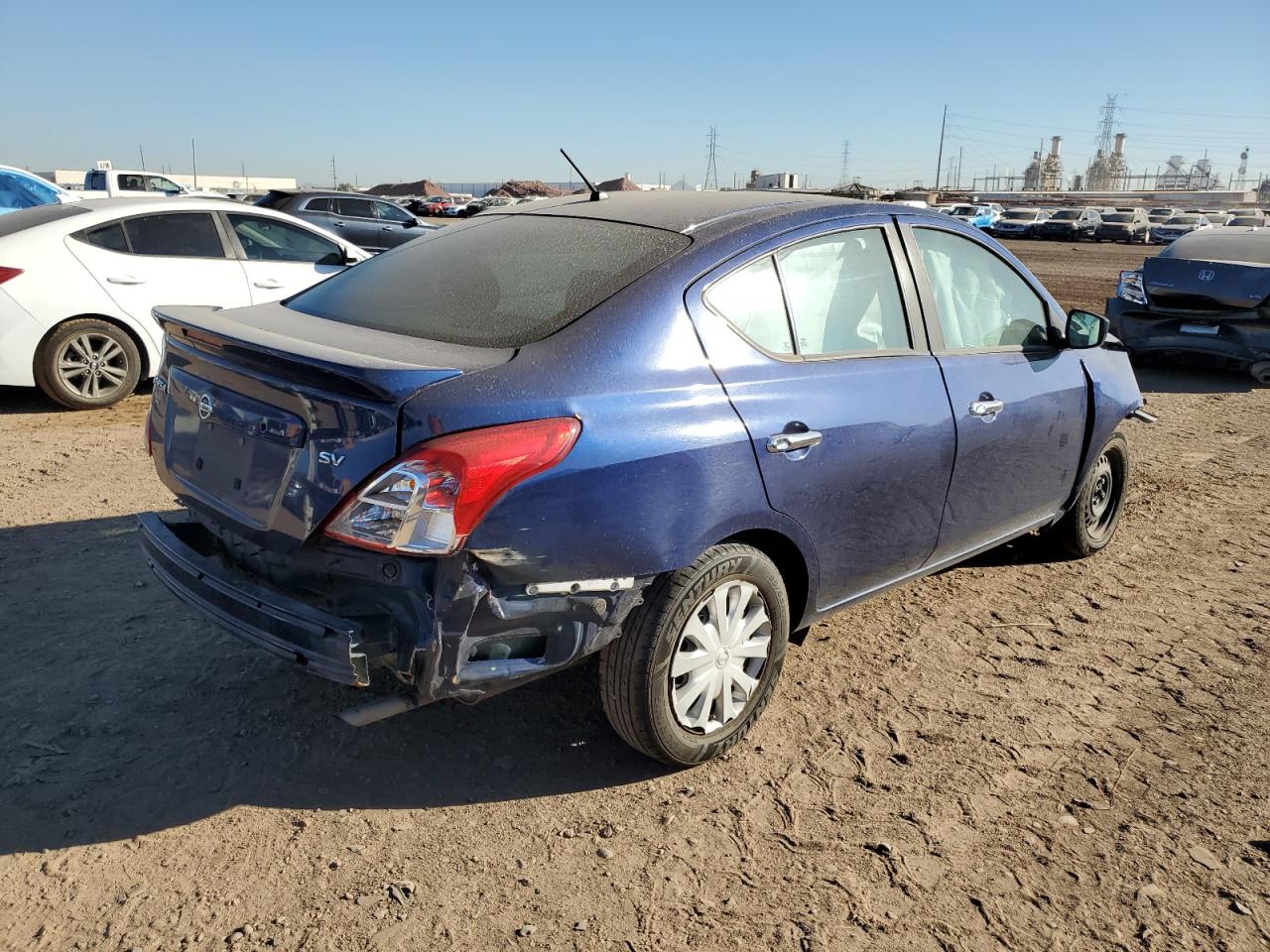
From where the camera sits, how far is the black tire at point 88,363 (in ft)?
22.8

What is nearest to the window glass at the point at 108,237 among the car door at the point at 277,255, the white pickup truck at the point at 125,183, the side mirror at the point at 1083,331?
the car door at the point at 277,255

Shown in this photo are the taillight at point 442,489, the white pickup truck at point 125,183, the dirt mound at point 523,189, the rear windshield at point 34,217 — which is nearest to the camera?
the taillight at point 442,489

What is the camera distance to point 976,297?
13.3 feet

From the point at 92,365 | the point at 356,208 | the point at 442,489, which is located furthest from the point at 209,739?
the point at 356,208

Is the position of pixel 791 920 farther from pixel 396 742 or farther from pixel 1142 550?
pixel 1142 550

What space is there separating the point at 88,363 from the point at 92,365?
0.09 ft

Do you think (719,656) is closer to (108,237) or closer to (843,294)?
(843,294)

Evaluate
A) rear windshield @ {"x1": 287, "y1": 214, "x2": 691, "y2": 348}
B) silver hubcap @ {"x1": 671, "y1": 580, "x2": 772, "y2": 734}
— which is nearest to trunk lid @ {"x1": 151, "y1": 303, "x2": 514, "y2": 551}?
rear windshield @ {"x1": 287, "y1": 214, "x2": 691, "y2": 348}

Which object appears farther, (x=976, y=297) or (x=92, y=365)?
(x=92, y=365)

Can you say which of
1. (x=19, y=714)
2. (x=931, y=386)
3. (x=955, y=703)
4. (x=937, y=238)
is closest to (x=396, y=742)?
(x=19, y=714)

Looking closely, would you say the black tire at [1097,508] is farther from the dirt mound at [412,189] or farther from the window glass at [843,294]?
the dirt mound at [412,189]

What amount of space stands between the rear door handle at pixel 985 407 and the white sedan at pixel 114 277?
4956mm

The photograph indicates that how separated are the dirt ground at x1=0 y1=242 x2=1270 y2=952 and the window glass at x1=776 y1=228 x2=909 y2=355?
4.20ft

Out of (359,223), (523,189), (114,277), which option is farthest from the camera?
(523,189)
